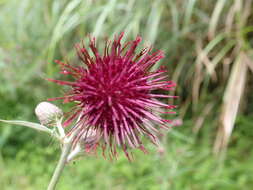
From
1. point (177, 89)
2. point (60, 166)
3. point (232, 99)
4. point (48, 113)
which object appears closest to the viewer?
point (60, 166)

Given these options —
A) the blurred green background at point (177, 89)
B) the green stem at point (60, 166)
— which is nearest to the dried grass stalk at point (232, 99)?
the blurred green background at point (177, 89)

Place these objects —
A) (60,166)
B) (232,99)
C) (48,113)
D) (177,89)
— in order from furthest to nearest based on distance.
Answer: (177,89), (232,99), (48,113), (60,166)

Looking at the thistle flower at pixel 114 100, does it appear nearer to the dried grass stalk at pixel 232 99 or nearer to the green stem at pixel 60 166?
the green stem at pixel 60 166

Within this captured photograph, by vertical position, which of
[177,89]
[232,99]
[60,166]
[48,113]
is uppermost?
[48,113]

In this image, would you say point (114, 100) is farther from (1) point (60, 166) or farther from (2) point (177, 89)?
(2) point (177, 89)

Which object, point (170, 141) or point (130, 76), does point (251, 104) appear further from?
point (130, 76)

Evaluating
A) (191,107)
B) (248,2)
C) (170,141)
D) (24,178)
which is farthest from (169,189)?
(248,2)

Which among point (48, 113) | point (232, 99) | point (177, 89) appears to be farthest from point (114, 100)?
point (177, 89)
